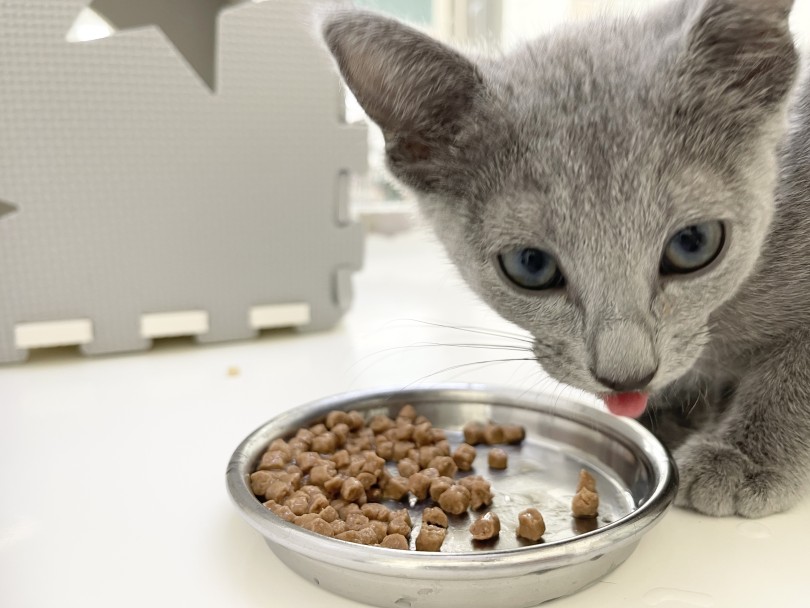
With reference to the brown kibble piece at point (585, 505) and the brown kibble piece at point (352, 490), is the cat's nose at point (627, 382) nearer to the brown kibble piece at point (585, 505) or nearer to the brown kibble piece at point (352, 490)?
the brown kibble piece at point (585, 505)

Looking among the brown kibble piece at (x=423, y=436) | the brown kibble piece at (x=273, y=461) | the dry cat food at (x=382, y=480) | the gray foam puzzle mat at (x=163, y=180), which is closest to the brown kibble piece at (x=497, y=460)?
the dry cat food at (x=382, y=480)

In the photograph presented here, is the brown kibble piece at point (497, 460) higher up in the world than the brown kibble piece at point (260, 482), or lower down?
lower down

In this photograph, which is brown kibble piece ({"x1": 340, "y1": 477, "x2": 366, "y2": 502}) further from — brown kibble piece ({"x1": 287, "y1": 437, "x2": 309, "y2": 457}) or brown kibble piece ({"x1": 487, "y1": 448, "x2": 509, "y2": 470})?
brown kibble piece ({"x1": 487, "y1": 448, "x2": 509, "y2": 470})

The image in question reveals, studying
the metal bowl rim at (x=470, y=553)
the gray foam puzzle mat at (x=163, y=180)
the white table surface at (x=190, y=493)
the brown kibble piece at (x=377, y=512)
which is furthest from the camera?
the gray foam puzzle mat at (x=163, y=180)

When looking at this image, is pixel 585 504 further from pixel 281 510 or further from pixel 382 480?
pixel 281 510

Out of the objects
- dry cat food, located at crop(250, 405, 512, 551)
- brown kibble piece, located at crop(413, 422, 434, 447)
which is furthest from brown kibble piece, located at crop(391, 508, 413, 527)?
brown kibble piece, located at crop(413, 422, 434, 447)

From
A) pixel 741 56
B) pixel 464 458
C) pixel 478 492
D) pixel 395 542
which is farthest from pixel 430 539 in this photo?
pixel 741 56
